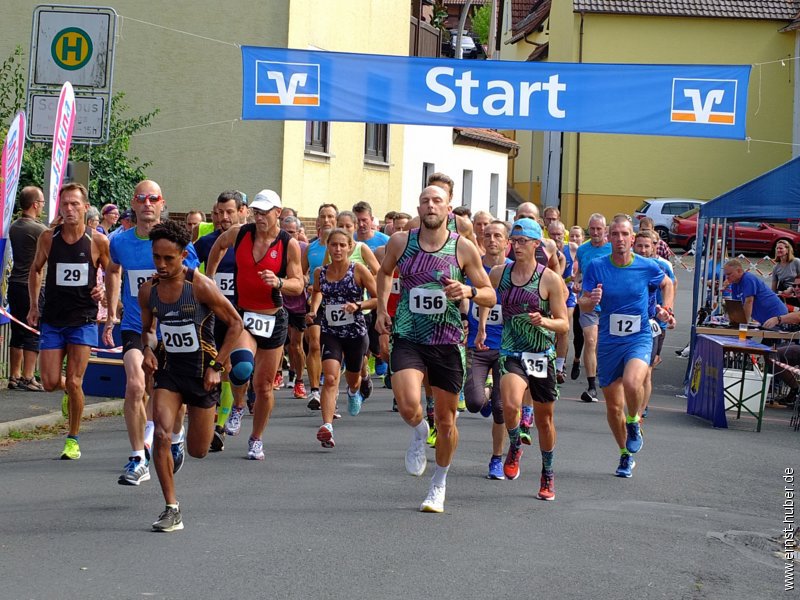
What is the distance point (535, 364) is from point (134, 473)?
2.84m

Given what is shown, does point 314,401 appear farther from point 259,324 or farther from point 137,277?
point 137,277

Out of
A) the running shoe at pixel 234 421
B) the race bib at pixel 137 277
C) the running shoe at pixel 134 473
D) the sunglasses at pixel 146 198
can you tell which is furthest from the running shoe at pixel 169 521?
the running shoe at pixel 234 421

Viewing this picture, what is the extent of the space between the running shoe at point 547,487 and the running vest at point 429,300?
1.16 metres

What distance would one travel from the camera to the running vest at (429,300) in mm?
8602

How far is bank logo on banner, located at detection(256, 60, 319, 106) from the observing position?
54.9ft

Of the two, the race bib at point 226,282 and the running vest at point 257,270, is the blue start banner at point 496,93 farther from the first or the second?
the running vest at point 257,270

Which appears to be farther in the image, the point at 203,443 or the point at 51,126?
the point at 51,126

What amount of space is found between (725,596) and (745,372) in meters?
8.68

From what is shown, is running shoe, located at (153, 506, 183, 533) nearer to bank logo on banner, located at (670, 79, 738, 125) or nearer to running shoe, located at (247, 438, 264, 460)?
running shoe, located at (247, 438, 264, 460)

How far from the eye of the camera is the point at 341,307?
38.1 ft

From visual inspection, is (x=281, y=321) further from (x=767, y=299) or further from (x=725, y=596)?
(x=767, y=299)

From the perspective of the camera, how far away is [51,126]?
13219mm

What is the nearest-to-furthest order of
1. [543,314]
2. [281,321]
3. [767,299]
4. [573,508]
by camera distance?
[573,508]
[543,314]
[281,321]
[767,299]

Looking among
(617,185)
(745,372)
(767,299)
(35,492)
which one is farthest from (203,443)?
(617,185)
